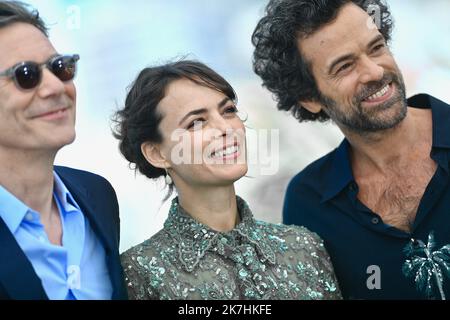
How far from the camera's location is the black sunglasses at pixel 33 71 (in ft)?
7.61

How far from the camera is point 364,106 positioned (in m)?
3.28

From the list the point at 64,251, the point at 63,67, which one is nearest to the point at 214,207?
the point at 64,251

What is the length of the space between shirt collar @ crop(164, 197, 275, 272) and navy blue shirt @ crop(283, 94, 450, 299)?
44 cm

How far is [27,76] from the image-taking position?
91.7 inches

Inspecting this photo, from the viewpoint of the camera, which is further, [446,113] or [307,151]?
[307,151]

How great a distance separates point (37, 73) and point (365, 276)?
1674 millimetres

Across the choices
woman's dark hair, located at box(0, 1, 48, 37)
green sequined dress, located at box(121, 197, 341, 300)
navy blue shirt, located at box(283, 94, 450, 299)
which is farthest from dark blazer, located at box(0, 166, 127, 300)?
navy blue shirt, located at box(283, 94, 450, 299)

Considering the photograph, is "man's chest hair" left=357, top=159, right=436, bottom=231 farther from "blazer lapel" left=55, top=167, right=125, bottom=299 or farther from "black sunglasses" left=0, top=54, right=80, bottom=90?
"black sunglasses" left=0, top=54, right=80, bottom=90

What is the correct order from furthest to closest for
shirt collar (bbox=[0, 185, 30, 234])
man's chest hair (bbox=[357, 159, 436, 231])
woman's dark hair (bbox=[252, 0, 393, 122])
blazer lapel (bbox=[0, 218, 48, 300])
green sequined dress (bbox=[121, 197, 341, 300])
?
1. woman's dark hair (bbox=[252, 0, 393, 122])
2. man's chest hair (bbox=[357, 159, 436, 231])
3. green sequined dress (bbox=[121, 197, 341, 300])
4. shirt collar (bbox=[0, 185, 30, 234])
5. blazer lapel (bbox=[0, 218, 48, 300])

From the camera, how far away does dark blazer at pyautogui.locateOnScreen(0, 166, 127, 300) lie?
6.91 feet

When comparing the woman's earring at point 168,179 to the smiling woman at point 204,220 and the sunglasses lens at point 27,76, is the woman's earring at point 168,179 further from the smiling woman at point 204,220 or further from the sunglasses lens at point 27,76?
the sunglasses lens at point 27,76

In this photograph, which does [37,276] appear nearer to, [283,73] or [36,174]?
[36,174]

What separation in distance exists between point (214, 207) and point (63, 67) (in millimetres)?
872
